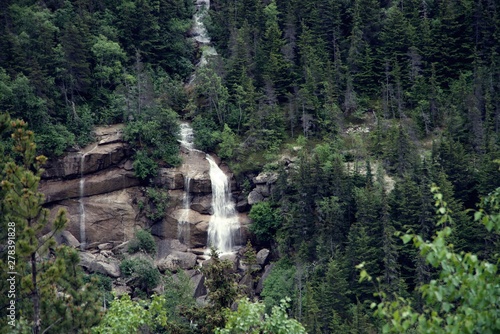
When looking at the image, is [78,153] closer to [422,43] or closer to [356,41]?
[356,41]

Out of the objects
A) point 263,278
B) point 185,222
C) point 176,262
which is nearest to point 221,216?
point 185,222

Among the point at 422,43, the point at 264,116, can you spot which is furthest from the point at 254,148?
the point at 422,43

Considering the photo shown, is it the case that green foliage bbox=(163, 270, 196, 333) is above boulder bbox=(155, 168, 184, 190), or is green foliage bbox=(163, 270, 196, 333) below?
below

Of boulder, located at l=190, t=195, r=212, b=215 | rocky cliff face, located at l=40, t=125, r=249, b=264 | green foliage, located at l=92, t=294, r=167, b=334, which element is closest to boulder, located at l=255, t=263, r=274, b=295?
rocky cliff face, located at l=40, t=125, r=249, b=264

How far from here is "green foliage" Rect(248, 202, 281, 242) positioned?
61.4 metres

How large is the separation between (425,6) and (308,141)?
24420mm

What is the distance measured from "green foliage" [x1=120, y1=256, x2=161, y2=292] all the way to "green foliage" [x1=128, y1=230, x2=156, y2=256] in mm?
2555

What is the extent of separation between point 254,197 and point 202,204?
17.3ft

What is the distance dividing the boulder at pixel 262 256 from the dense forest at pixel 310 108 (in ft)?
3.14

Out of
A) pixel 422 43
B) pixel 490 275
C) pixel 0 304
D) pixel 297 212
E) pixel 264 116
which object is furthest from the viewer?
pixel 422 43

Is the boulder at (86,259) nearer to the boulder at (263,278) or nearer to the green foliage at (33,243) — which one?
the boulder at (263,278)

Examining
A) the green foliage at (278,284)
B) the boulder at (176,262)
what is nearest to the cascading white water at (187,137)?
the boulder at (176,262)

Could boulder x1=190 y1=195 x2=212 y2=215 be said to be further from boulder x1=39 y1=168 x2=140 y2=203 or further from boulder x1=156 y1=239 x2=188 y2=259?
boulder x1=39 y1=168 x2=140 y2=203

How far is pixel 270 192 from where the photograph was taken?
2499 inches
